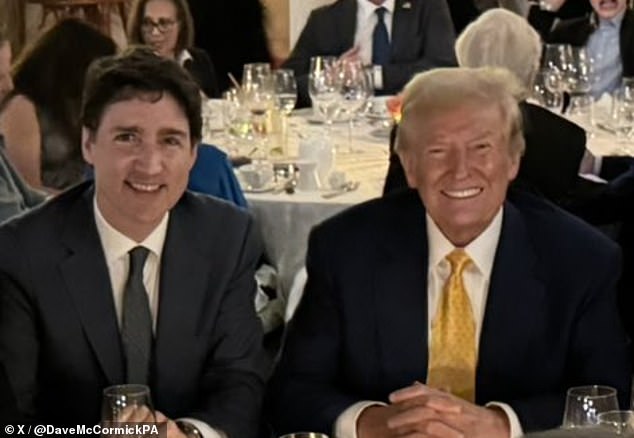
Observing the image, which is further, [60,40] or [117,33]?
[117,33]

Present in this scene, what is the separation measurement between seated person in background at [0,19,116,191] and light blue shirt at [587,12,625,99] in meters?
2.68

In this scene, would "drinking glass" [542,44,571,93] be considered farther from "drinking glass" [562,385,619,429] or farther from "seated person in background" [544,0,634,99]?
"drinking glass" [562,385,619,429]

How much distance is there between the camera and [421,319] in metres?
2.48

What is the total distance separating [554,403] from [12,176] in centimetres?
210

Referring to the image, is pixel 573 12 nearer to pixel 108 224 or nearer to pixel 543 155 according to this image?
pixel 543 155

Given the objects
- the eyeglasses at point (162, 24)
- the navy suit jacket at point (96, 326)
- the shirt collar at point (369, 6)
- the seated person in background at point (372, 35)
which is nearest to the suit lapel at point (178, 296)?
the navy suit jacket at point (96, 326)

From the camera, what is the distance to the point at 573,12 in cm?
805

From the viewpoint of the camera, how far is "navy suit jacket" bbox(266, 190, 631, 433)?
97.0 inches

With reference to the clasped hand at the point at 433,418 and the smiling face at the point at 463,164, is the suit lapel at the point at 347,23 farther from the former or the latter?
the clasped hand at the point at 433,418

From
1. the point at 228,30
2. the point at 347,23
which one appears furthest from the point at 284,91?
the point at 228,30

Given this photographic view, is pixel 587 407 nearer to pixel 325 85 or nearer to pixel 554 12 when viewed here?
pixel 325 85

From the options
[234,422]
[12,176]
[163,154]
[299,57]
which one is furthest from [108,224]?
[299,57]

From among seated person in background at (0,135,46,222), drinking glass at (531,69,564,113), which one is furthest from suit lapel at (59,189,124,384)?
drinking glass at (531,69,564,113)

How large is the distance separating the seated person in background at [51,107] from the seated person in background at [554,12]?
3.98 m
